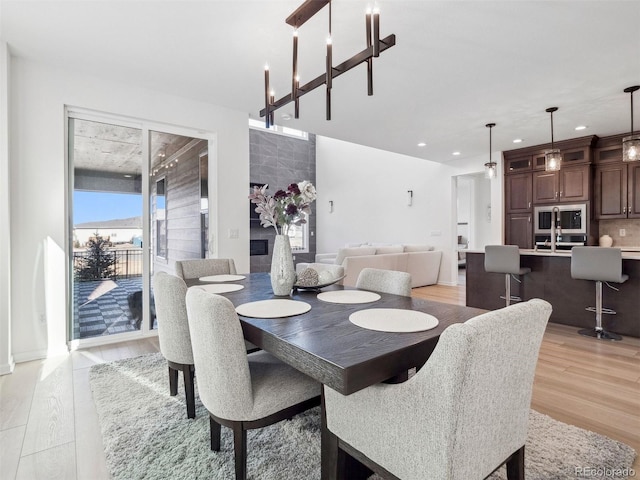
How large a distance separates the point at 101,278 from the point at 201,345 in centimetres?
260

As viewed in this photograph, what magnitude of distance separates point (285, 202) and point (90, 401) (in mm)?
1837

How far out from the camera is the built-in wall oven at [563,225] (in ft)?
17.2

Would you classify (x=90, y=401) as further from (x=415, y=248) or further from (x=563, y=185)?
(x=563, y=185)

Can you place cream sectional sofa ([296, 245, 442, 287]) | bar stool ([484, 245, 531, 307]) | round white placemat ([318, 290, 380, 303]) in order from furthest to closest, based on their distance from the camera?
cream sectional sofa ([296, 245, 442, 287]), bar stool ([484, 245, 531, 307]), round white placemat ([318, 290, 380, 303])

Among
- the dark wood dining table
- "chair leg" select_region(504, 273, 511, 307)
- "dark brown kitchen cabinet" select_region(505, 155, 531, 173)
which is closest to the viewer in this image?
the dark wood dining table

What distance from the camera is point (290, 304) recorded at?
167 centimetres

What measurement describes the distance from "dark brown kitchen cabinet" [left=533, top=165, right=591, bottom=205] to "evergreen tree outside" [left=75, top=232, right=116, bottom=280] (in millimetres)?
6405

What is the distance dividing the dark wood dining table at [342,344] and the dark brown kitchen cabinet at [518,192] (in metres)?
5.24

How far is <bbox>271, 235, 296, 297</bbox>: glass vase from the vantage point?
6.25 ft

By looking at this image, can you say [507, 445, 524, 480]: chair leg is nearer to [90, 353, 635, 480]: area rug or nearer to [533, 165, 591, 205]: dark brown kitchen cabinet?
[90, 353, 635, 480]: area rug

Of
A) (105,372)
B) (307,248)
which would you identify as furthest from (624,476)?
(307,248)

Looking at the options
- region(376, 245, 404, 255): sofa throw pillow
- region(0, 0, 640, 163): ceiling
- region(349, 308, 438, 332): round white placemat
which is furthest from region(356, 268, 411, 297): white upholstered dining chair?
region(376, 245, 404, 255): sofa throw pillow

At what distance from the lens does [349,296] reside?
1856 mm

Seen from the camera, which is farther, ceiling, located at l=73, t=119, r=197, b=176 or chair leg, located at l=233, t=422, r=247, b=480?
ceiling, located at l=73, t=119, r=197, b=176
